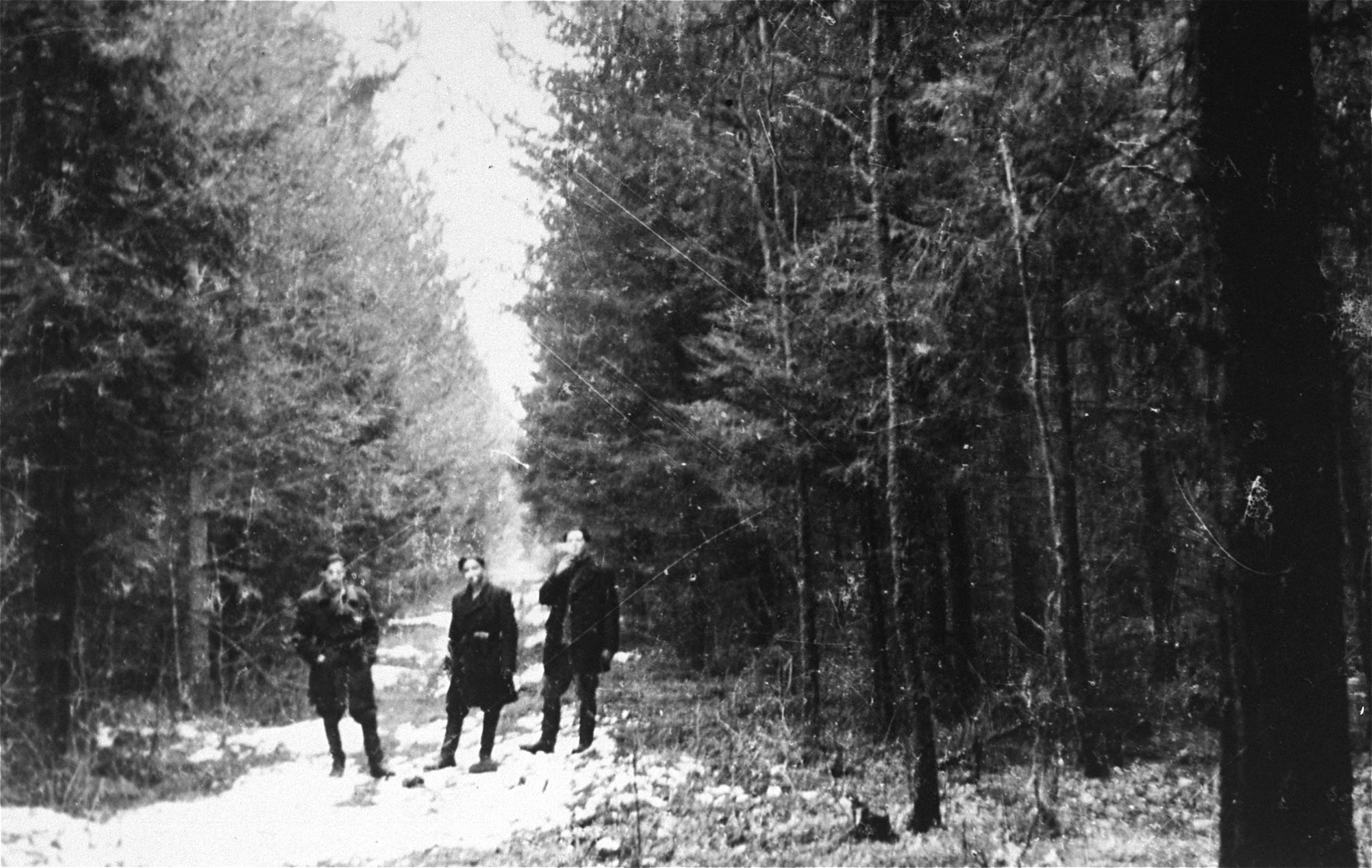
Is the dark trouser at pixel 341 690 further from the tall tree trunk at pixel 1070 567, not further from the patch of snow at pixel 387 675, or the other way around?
the tall tree trunk at pixel 1070 567

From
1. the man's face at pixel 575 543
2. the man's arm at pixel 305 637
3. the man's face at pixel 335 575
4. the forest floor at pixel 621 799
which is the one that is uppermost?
the man's face at pixel 575 543

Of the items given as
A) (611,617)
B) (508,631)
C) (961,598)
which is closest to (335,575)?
(508,631)

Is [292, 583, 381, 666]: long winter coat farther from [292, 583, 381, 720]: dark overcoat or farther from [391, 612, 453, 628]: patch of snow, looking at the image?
[391, 612, 453, 628]: patch of snow

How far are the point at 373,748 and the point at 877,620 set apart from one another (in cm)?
364

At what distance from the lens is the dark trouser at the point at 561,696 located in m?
5.34

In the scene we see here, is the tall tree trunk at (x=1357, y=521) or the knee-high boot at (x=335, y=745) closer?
the knee-high boot at (x=335, y=745)

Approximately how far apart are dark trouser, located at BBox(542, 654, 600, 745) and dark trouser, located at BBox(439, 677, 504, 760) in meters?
0.35

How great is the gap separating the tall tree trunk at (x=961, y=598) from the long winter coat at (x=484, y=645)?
3.44 m

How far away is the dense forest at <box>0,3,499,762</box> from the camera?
4.54 m

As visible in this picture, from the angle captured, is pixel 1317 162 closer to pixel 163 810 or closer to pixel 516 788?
pixel 516 788

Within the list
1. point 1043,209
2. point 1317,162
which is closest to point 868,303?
point 1043,209

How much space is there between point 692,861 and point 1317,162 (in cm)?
594

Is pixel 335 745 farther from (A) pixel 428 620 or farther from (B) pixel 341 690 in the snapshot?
(A) pixel 428 620

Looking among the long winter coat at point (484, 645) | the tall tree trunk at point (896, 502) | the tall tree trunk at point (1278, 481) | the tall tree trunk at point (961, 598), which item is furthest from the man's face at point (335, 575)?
the tall tree trunk at point (1278, 481)
